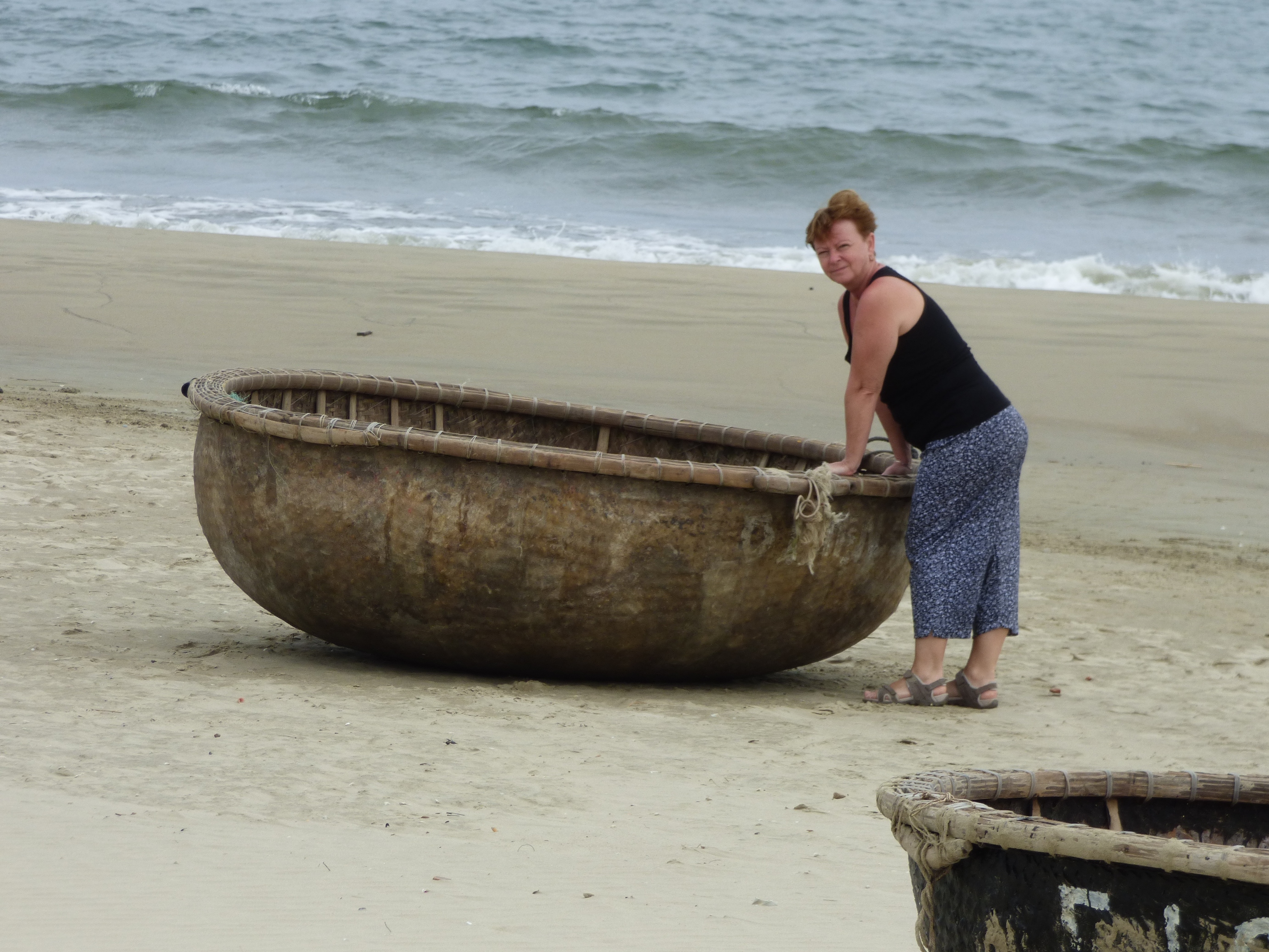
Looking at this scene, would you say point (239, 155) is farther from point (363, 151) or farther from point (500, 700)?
point (500, 700)

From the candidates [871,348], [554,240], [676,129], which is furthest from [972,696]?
[676,129]

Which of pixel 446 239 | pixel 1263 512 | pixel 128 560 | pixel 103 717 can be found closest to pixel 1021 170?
pixel 446 239

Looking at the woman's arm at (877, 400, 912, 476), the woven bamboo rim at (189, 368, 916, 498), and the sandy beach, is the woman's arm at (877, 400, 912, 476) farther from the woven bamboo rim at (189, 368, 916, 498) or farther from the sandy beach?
the sandy beach

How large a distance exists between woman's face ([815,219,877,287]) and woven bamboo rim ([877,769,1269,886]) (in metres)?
2.08

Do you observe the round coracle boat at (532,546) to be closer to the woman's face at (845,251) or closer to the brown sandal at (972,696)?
the brown sandal at (972,696)

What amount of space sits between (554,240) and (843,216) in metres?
11.5

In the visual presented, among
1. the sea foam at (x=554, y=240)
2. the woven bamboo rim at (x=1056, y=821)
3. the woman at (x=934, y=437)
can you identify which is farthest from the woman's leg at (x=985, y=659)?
the sea foam at (x=554, y=240)

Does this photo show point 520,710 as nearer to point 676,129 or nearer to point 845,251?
point 845,251

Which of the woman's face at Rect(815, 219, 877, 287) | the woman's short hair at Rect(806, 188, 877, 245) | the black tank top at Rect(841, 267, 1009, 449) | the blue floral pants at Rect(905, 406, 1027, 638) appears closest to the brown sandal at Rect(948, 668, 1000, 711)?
the blue floral pants at Rect(905, 406, 1027, 638)

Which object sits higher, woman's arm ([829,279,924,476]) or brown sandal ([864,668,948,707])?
woman's arm ([829,279,924,476])

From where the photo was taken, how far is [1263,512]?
7594 millimetres

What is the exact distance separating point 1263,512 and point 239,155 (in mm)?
16355

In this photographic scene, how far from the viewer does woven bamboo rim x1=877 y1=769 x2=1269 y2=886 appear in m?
1.65

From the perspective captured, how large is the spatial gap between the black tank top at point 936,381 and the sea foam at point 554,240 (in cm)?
1010
